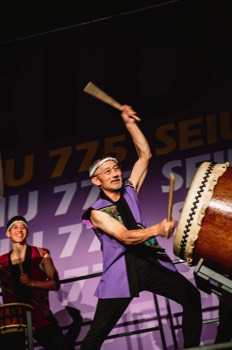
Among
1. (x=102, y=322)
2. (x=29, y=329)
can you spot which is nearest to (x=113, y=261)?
(x=102, y=322)

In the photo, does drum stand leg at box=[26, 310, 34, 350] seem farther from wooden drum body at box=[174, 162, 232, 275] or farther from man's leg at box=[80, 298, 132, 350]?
wooden drum body at box=[174, 162, 232, 275]

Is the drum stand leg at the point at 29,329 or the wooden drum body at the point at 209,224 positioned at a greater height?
the wooden drum body at the point at 209,224

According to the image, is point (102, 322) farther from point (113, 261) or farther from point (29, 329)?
point (29, 329)

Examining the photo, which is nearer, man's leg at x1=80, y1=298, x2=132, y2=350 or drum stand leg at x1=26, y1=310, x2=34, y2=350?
man's leg at x1=80, y1=298, x2=132, y2=350

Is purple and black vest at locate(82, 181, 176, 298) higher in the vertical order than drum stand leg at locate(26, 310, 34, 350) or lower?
higher

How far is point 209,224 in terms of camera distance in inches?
107

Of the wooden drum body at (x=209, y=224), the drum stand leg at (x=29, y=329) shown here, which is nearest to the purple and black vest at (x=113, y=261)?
the wooden drum body at (x=209, y=224)

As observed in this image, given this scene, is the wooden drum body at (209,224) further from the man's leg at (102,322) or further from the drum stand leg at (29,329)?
the drum stand leg at (29,329)

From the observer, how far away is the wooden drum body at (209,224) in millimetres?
2678

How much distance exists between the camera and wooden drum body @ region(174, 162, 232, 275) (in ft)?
8.79

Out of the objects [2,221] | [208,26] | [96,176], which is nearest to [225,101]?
[208,26]

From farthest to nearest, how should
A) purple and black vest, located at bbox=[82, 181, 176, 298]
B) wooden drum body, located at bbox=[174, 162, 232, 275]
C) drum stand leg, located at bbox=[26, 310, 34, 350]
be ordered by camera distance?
drum stand leg, located at bbox=[26, 310, 34, 350] < purple and black vest, located at bbox=[82, 181, 176, 298] < wooden drum body, located at bbox=[174, 162, 232, 275]

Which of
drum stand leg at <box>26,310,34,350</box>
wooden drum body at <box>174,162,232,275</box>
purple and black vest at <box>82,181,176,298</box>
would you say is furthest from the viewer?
drum stand leg at <box>26,310,34,350</box>

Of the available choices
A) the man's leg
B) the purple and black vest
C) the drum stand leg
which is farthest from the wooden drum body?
the drum stand leg
